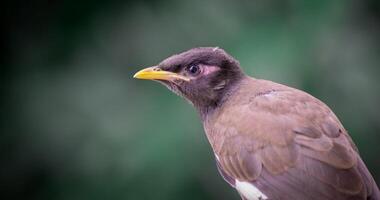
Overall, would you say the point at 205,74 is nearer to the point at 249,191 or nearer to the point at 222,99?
the point at 222,99

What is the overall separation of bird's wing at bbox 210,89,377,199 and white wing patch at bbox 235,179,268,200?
Result: 0.10 ft

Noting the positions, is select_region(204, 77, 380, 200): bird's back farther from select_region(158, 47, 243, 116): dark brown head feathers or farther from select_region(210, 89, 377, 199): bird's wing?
select_region(158, 47, 243, 116): dark brown head feathers

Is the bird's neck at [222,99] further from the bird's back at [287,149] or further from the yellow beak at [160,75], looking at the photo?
the yellow beak at [160,75]

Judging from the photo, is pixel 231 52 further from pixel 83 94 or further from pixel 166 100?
pixel 83 94

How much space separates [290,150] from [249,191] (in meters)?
0.35

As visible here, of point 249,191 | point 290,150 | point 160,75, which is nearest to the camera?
point 290,150

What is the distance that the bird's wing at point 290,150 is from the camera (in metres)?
3.62

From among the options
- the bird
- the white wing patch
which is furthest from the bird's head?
the white wing patch

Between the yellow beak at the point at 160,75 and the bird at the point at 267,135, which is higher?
the yellow beak at the point at 160,75

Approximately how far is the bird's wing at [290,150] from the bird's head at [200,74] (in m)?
0.28

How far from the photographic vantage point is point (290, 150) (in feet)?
→ 12.4

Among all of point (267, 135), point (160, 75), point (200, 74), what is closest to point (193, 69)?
point (200, 74)

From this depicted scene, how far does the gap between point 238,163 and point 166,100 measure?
1.99m

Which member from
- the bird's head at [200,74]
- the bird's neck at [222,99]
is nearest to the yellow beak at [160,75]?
the bird's head at [200,74]
